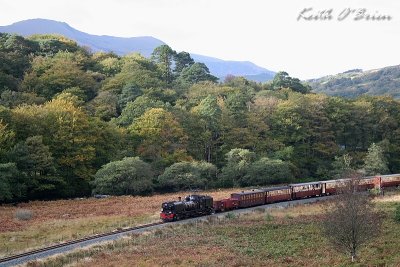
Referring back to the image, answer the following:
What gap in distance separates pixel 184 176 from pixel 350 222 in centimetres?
3838

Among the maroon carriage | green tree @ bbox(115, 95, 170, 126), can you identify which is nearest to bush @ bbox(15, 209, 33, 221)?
the maroon carriage

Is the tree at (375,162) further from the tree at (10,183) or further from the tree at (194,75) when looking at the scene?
the tree at (10,183)

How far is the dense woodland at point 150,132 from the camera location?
56.2 meters

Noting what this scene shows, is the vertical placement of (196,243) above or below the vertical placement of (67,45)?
below

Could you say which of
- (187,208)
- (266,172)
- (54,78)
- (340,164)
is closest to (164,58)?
(54,78)

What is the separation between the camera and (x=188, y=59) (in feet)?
454

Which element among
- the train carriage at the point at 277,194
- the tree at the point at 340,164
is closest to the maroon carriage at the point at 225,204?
the train carriage at the point at 277,194

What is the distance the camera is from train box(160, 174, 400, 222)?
4194 cm

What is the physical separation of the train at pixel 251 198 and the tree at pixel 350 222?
8565mm

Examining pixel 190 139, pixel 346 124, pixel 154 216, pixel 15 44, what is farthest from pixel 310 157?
pixel 15 44

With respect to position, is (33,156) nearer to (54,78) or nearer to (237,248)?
(54,78)

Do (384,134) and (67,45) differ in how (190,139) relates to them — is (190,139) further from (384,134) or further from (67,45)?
(67,45)

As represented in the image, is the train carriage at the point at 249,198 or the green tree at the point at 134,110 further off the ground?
the green tree at the point at 134,110

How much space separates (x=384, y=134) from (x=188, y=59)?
220ft
